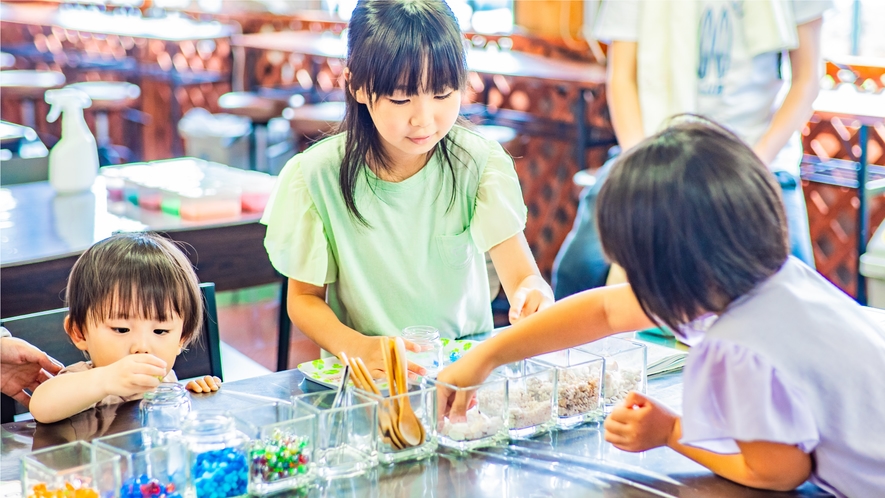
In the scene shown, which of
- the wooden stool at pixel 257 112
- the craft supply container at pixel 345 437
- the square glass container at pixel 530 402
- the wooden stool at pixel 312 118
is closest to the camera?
the craft supply container at pixel 345 437

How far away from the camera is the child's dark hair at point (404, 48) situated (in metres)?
1.28

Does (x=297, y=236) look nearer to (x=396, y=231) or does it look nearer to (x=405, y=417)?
(x=396, y=231)

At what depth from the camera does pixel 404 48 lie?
127cm

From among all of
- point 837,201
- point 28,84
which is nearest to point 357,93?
point 837,201

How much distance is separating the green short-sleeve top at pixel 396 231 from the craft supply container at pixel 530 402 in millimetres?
451

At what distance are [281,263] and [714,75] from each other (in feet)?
3.96

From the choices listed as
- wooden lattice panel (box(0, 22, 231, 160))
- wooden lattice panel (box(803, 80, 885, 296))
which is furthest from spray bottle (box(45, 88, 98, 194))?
wooden lattice panel (box(0, 22, 231, 160))

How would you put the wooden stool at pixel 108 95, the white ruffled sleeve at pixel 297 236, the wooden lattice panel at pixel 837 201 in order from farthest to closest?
the wooden stool at pixel 108 95 → the wooden lattice panel at pixel 837 201 → the white ruffled sleeve at pixel 297 236

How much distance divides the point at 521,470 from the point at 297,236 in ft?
2.05

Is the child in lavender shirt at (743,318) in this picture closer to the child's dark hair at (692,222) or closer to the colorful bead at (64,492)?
the child's dark hair at (692,222)

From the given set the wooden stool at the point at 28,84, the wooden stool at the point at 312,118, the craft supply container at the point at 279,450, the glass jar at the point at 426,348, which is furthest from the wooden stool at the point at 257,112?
the craft supply container at the point at 279,450

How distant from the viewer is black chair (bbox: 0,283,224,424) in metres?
1.35

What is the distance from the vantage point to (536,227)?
486 cm

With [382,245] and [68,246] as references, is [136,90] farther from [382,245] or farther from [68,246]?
[382,245]
